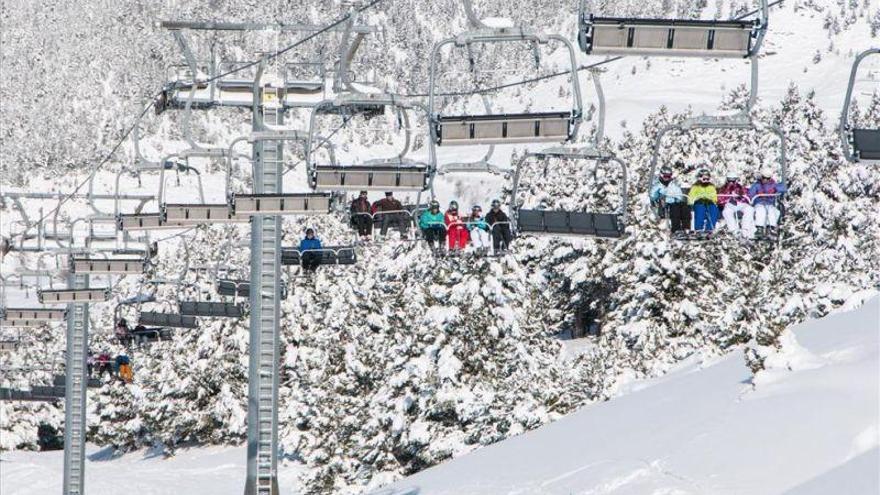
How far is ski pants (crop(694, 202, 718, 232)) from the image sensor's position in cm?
2256

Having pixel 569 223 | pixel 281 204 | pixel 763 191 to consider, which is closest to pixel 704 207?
pixel 763 191

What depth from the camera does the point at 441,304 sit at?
168 ft

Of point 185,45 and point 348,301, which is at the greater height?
point 185,45

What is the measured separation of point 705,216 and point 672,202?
1.16 metres

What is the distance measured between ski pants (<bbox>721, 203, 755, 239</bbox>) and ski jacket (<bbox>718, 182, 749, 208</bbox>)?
64mm

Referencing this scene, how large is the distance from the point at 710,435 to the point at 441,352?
78.6 feet

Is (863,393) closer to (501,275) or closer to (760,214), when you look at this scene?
(760,214)

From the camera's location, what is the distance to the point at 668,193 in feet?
69.8

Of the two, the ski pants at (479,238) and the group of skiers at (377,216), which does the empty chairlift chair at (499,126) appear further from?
the group of skiers at (377,216)

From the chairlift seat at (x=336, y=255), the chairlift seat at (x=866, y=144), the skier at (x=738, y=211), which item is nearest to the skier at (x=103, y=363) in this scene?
→ the chairlift seat at (x=336, y=255)

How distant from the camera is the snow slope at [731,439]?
889 inches

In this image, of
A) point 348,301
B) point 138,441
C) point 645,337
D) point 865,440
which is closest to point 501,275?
point 645,337

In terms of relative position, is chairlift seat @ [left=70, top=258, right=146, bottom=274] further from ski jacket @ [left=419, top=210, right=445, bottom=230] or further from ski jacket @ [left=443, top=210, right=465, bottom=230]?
ski jacket @ [left=443, top=210, right=465, bottom=230]

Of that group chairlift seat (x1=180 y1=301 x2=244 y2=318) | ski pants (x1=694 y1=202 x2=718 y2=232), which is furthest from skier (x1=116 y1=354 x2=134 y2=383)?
ski pants (x1=694 y1=202 x2=718 y2=232)
